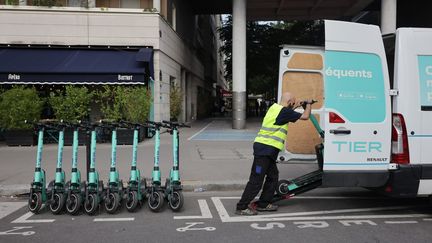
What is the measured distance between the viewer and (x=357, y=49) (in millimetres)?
6055

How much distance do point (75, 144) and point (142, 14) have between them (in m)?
12.7

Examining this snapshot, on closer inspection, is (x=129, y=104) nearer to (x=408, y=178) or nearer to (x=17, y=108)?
(x=17, y=108)

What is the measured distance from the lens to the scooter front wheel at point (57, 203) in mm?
6634

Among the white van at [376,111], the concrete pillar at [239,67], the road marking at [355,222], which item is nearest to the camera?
the white van at [376,111]

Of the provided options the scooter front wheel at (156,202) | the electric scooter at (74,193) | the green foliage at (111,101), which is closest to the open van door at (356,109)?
the scooter front wheel at (156,202)

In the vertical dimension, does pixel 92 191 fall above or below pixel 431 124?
below

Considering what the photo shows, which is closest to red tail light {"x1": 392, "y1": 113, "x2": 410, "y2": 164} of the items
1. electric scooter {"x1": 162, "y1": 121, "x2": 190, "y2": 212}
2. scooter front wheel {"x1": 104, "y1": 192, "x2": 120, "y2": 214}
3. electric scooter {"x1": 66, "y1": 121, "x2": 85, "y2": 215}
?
electric scooter {"x1": 162, "y1": 121, "x2": 190, "y2": 212}

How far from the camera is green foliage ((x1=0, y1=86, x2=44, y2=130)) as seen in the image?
1478 centimetres

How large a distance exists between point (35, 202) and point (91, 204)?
84cm

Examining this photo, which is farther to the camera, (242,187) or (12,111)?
(12,111)

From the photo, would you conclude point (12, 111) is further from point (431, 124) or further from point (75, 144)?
point (431, 124)

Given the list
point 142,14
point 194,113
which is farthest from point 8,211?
point 194,113

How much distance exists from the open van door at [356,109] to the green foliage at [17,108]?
37.8 ft

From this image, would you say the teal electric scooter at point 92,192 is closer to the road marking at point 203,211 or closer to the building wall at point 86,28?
the road marking at point 203,211
